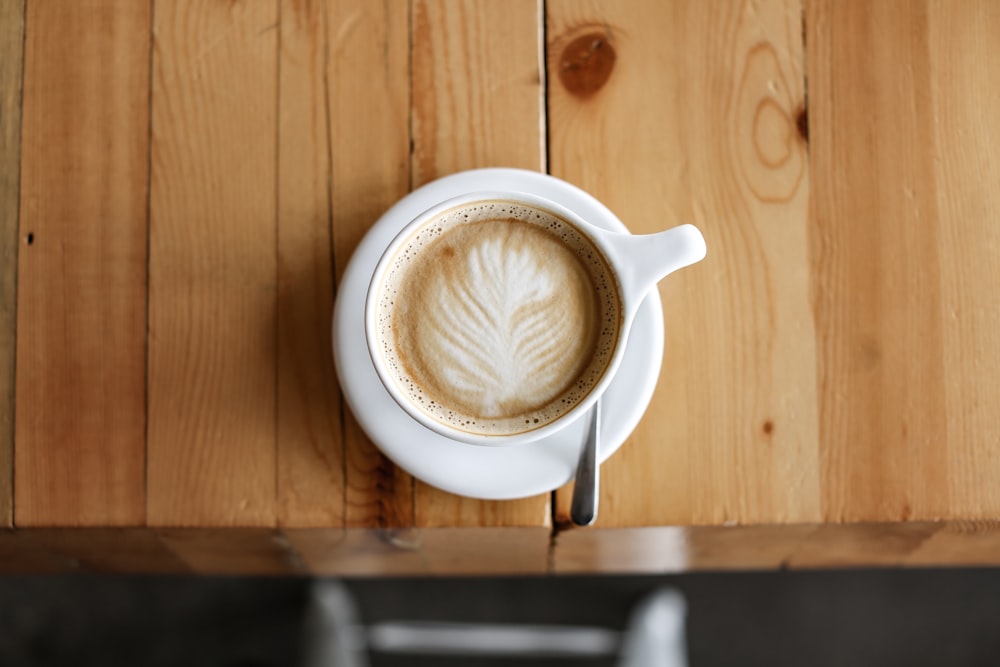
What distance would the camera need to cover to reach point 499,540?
0.74m

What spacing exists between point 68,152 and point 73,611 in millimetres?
935

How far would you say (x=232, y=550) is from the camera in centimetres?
80

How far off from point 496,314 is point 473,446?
0.38 ft

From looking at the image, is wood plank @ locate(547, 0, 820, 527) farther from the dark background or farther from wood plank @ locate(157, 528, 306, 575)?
the dark background

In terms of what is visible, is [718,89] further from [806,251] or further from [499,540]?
[499,540]

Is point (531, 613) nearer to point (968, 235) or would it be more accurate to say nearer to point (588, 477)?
point (588, 477)

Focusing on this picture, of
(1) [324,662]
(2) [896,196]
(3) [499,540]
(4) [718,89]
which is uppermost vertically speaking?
(4) [718,89]

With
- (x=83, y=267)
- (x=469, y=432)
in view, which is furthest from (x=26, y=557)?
(x=469, y=432)

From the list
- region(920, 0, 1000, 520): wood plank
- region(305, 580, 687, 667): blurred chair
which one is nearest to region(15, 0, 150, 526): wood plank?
Answer: region(305, 580, 687, 667): blurred chair

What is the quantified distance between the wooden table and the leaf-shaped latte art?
0.45ft

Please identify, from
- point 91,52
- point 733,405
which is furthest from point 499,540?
point 91,52

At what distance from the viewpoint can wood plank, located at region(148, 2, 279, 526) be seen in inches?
27.1

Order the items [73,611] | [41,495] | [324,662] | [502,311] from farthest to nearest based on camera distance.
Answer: [73,611], [324,662], [41,495], [502,311]

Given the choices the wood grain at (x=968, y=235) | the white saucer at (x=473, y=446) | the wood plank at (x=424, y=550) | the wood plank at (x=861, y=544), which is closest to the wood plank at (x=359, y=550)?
the wood plank at (x=424, y=550)
